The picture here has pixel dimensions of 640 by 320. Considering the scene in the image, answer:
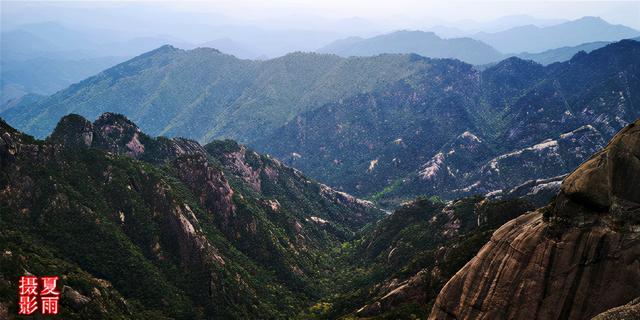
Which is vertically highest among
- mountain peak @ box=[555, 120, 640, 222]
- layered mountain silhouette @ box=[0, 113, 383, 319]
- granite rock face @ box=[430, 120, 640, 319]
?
mountain peak @ box=[555, 120, 640, 222]

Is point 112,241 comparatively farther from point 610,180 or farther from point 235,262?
point 610,180

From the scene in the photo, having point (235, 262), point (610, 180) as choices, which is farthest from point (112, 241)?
point (610, 180)

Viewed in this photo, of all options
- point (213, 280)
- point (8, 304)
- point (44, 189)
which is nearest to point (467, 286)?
point (8, 304)

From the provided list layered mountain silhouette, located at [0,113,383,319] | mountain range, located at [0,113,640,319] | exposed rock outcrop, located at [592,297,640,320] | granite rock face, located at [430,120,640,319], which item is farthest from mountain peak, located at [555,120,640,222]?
layered mountain silhouette, located at [0,113,383,319]

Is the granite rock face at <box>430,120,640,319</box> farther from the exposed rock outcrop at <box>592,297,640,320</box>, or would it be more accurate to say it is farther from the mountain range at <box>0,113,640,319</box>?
the exposed rock outcrop at <box>592,297,640,320</box>

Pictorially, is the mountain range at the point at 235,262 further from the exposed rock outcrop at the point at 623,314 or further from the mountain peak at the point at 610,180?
the exposed rock outcrop at the point at 623,314

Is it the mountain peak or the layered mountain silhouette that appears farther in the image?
the layered mountain silhouette

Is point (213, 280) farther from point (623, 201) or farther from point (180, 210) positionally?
point (623, 201)

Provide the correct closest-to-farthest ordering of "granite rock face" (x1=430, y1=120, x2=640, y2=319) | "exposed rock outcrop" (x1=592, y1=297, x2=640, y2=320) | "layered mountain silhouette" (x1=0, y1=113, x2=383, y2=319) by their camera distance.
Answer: "exposed rock outcrop" (x1=592, y1=297, x2=640, y2=320) → "granite rock face" (x1=430, y1=120, x2=640, y2=319) → "layered mountain silhouette" (x1=0, y1=113, x2=383, y2=319)
